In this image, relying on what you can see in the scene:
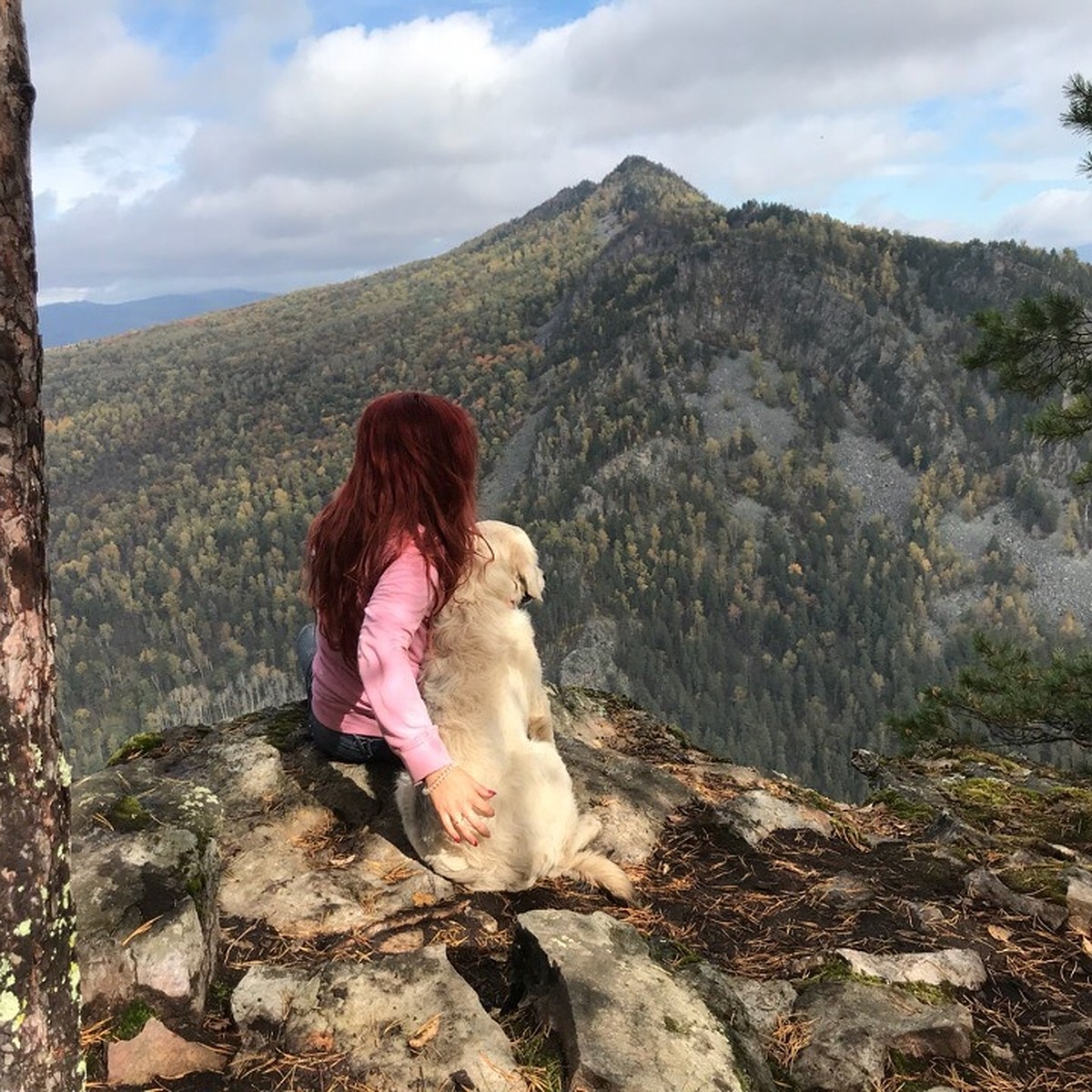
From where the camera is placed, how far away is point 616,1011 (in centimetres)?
310

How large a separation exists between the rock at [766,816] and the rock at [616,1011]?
2030 mm

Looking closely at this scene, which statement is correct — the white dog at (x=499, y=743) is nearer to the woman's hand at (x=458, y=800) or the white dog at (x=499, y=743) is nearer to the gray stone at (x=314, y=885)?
the gray stone at (x=314, y=885)

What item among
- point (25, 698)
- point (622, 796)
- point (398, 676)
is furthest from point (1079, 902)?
point (25, 698)

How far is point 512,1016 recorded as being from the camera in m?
3.24

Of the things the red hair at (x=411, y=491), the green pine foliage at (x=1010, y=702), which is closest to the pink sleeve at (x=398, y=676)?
the red hair at (x=411, y=491)

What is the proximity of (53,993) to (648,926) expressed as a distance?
300 centimetres

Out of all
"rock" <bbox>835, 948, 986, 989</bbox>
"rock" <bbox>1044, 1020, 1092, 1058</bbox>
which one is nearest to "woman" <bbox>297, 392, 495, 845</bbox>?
"rock" <bbox>835, 948, 986, 989</bbox>

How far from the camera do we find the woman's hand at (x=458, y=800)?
12.4 ft

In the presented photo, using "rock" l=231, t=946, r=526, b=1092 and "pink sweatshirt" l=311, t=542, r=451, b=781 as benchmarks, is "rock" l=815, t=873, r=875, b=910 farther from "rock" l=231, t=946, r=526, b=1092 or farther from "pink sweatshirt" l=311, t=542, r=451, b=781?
"pink sweatshirt" l=311, t=542, r=451, b=781

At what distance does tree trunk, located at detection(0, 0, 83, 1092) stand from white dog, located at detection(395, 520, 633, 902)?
2159 mm

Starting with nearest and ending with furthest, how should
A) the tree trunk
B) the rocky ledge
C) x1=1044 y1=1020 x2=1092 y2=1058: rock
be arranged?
the tree trunk < the rocky ledge < x1=1044 y1=1020 x2=1092 y2=1058: rock

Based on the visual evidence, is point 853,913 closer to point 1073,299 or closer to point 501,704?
point 501,704

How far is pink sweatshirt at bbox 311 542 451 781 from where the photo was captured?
3.75m

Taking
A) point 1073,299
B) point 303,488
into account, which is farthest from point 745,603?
point 1073,299
